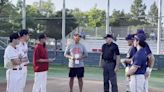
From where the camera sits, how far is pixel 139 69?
7.51 meters

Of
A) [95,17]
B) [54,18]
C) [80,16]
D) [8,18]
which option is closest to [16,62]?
[8,18]

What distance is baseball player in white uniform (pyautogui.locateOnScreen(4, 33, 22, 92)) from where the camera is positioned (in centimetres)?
796

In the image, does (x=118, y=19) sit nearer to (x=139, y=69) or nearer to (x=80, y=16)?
(x=80, y=16)

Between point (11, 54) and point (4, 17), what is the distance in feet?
96.5

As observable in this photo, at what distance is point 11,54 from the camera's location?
796 cm

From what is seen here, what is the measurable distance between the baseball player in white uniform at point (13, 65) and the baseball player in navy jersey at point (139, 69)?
7.99 feet

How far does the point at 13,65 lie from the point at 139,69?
2.71 metres

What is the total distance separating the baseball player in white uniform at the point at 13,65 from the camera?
7.96 metres

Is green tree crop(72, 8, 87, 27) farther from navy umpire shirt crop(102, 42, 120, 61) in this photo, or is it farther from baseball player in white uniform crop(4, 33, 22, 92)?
baseball player in white uniform crop(4, 33, 22, 92)

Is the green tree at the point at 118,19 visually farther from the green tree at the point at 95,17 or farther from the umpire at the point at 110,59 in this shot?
the umpire at the point at 110,59

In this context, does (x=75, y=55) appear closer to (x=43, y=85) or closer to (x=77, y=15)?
(x=43, y=85)

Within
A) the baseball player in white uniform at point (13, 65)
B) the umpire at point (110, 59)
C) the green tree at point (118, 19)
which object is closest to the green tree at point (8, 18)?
the green tree at point (118, 19)

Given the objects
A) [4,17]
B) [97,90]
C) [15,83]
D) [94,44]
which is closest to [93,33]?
[94,44]

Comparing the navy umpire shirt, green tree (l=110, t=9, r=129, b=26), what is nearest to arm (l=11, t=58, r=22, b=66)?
the navy umpire shirt
